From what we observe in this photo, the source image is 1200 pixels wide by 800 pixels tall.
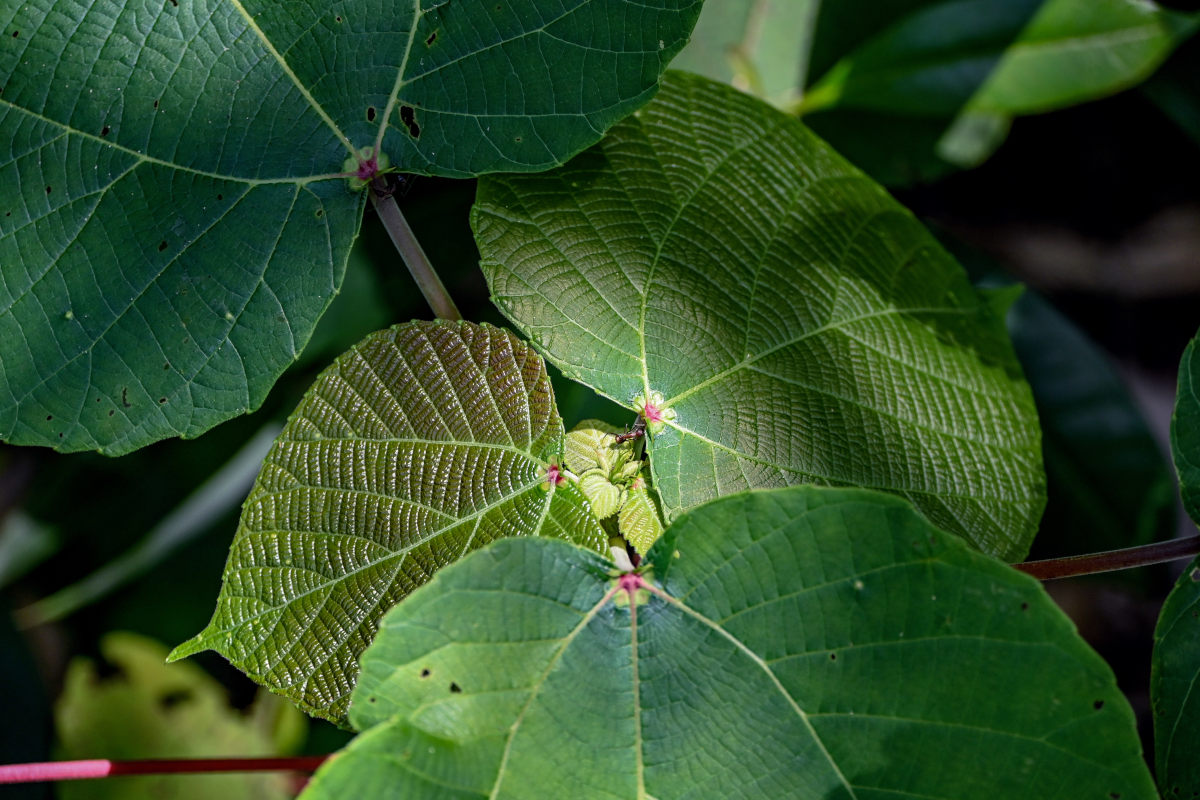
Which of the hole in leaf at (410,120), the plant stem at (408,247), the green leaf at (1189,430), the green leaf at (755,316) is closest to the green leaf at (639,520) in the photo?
the green leaf at (755,316)

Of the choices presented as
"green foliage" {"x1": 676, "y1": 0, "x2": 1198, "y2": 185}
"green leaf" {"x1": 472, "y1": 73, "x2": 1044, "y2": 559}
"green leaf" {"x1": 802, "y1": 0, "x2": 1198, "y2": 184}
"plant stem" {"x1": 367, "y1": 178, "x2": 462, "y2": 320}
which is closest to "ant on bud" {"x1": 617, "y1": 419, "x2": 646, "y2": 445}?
"green leaf" {"x1": 472, "y1": 73, "x2": 1044, "y2": 559}

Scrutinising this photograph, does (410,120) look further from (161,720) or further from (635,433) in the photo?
(161,720)

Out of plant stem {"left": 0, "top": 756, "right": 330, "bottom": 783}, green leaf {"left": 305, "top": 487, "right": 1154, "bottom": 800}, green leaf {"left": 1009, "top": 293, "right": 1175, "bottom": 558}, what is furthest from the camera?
green leaf {"left": 1009, "top": 293, "right": 1175, "bottom": 558}

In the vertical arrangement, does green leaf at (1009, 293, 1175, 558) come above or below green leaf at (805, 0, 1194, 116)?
below

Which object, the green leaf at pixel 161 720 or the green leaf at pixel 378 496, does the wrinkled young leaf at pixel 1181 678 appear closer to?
the green leaf at pixel 378 496

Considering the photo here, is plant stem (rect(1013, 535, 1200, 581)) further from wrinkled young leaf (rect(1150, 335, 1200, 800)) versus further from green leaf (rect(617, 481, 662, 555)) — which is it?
green leaf (rect(617, 481, 662, 555))

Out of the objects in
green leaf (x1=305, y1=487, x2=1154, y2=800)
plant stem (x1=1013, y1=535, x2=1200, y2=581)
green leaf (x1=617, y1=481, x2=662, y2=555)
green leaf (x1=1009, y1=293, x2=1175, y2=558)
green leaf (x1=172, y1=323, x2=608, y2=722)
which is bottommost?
green leaf (x1=1009, y1=293, x2=1175, y2=558)
